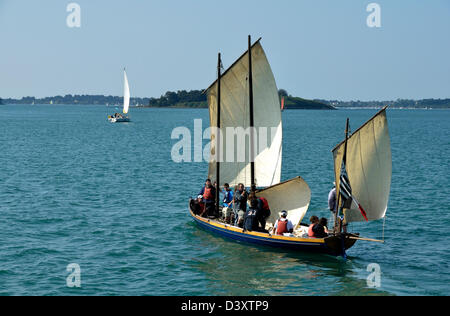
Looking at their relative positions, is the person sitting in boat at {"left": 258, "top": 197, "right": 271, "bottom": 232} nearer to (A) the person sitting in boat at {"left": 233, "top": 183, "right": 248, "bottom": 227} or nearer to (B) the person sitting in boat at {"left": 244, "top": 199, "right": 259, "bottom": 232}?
(B) the person sitting in boat at {"left": 244, "top": 199, "right": 259, "bottom": 232}

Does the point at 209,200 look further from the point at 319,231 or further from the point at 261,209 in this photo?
the point at 319,231

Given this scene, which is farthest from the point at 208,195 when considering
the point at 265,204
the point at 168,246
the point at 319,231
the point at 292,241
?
the point at 319,231

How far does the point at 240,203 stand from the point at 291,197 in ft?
9.33

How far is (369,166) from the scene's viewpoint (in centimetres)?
2644

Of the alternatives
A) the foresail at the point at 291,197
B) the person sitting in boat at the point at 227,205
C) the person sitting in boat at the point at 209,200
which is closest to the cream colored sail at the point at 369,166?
the foresail at the point at 291,197

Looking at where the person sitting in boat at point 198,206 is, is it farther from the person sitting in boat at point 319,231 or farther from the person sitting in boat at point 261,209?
the person sitting in boat at point 319,231

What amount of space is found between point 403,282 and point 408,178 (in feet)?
105

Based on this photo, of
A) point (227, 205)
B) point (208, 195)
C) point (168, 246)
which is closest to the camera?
point (168, 246)

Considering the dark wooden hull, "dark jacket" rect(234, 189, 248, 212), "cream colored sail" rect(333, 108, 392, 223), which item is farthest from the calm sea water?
"cream colored sail" rect(333, 108, 392, 223)

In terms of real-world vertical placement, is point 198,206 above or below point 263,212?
below

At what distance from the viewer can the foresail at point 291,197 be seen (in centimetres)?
2952

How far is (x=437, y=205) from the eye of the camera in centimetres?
4047

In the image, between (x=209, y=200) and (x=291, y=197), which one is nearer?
(x=291, y=197)

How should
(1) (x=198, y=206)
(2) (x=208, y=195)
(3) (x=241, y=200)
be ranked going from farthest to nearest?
(1) (x=198, y=206) < (2) (x=208, y=195) < (3) (x=241, y=200)
